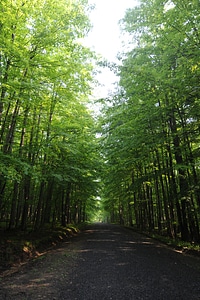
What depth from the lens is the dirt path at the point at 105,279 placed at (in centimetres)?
463

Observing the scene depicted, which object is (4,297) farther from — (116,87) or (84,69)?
(116,87)

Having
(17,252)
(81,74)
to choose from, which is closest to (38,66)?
(81,74)

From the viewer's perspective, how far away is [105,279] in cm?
569

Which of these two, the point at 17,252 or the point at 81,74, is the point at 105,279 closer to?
the point at 17,252

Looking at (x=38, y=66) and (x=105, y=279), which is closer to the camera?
(x=105, y=279)

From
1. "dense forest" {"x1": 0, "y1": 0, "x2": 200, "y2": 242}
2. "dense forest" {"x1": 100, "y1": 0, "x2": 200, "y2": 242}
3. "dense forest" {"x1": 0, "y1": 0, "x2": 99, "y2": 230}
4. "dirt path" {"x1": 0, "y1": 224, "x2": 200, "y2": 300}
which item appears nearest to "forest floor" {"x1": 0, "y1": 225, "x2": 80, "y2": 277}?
"dirt path" {"x1": 0, "y1": 224, "x2": 200, "y2": 300}

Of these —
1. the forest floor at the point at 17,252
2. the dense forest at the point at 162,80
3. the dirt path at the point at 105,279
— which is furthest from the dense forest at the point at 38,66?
the dirt path at the point at 105,279

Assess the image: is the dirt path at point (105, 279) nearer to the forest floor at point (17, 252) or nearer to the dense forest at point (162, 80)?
the forest floor at point (17, 252)

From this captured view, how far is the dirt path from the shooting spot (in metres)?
4.63

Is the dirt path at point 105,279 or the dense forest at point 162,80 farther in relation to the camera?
the dense forest at point 162,80

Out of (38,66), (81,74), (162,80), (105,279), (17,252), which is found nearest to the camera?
(105,279)

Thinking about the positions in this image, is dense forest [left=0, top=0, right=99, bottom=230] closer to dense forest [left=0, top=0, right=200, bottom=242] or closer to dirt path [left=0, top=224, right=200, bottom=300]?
dense forest [left=0, top=0, right=200, bottom=242]

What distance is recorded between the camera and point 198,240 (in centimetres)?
1259

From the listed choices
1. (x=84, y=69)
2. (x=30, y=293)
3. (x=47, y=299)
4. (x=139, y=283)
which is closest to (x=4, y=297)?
(x=30, y=293)
